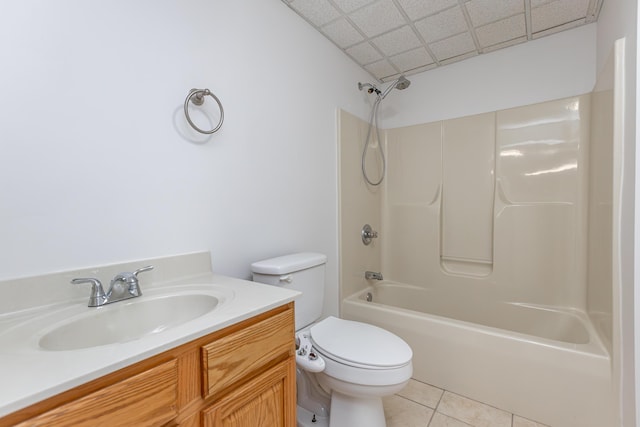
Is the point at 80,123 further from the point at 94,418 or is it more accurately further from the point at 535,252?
the point at 535,252

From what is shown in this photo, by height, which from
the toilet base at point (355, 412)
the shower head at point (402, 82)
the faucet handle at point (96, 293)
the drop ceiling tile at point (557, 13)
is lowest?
the toilet base at point (355, 412)

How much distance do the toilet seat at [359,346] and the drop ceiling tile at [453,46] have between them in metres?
1.93

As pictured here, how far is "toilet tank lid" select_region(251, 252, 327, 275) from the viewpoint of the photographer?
1234mm

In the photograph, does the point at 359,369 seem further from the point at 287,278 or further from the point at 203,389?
the point at 203,389

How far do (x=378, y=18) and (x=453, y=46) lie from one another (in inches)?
26.5

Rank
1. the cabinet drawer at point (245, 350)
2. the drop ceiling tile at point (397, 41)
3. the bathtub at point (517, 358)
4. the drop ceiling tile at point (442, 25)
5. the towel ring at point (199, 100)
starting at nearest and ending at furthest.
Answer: the cabinet drawer at point (245, 350), the towel ring at point (199, 100), the bathtub at point (517, 358), the drop ceiling tile at point (442, 25), the drop ceiling tile at point (397, 41)

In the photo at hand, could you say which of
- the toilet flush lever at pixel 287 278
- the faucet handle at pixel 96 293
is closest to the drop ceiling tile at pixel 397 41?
the toilet flush lever at pixel 287 278

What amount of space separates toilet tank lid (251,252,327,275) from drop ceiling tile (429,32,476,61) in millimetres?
1718

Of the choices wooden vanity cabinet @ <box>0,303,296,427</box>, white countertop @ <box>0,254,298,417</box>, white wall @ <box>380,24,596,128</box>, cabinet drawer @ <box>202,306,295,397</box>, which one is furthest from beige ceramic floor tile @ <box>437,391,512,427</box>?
white wall @ <box>380,24,596,128</box>

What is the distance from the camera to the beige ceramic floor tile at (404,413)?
4.63 ft

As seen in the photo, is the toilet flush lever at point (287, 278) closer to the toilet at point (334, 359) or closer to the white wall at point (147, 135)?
the toilet at point (334, 359)

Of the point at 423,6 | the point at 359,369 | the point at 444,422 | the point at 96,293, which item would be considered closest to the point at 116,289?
the point at 96,293

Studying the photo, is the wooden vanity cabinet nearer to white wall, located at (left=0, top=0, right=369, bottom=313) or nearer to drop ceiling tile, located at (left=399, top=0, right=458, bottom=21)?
white wall, located at (left=0, top=0, right=369, bottom=313)

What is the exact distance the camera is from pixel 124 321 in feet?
2.74
